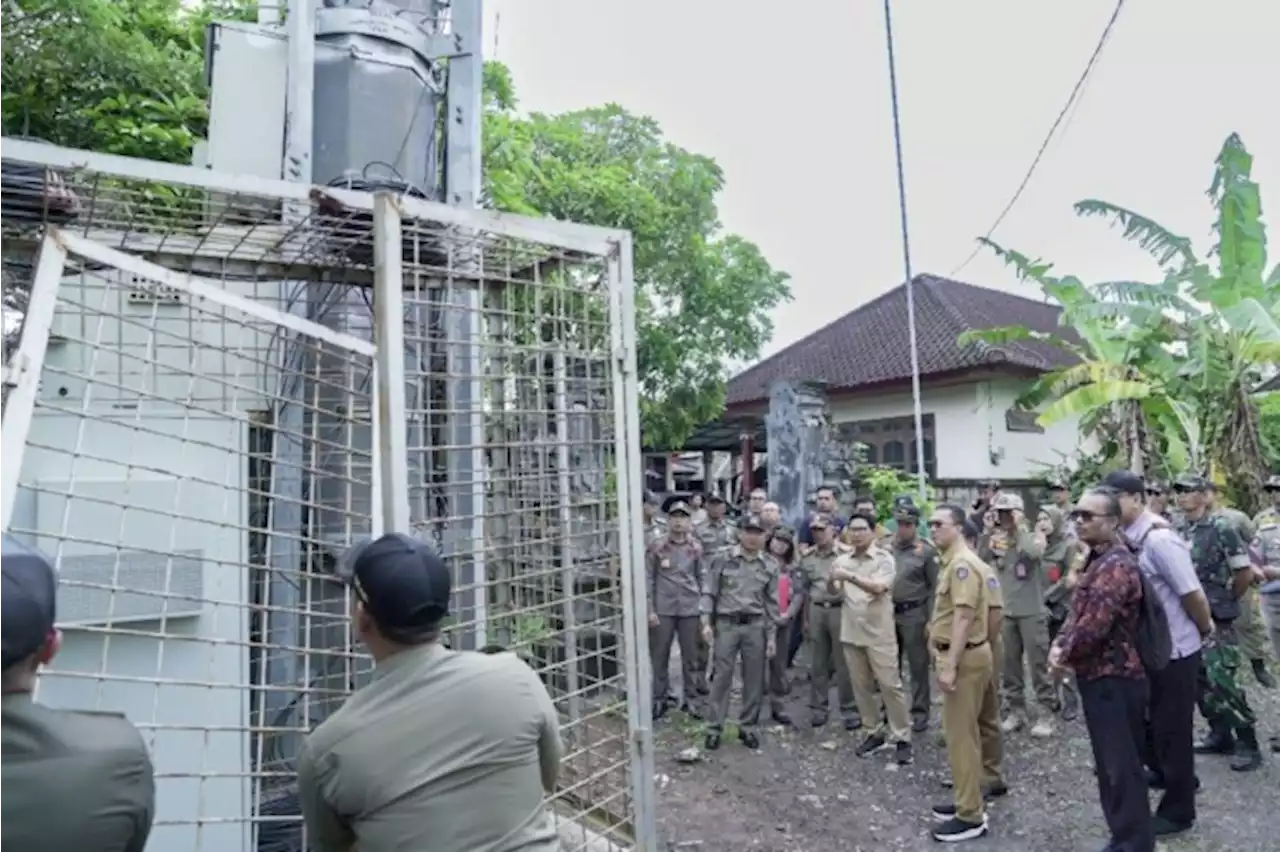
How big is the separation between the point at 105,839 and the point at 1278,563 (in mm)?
7025

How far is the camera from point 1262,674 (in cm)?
778

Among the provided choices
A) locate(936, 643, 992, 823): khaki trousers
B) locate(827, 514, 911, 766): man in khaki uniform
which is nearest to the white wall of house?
locate(827, 514, 911, 766): man in khaki uniform

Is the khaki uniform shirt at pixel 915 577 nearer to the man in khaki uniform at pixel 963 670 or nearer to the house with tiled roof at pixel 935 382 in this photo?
the man in khaki uniform at pixel 963 670

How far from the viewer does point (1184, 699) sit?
5090 mm

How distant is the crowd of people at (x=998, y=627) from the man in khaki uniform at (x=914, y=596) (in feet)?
0.05

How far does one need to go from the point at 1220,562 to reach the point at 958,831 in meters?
2.59

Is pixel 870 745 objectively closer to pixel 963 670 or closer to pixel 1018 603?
pixel 1018 603

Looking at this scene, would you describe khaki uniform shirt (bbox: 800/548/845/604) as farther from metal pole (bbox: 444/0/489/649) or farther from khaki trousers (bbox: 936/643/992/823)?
metal pole (bbox: 444/0/489/649)

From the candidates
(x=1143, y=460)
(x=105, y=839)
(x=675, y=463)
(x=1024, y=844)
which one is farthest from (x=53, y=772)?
(x=675, y=463)

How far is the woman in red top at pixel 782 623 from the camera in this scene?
830cm

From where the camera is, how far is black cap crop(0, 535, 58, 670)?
5.47 feet

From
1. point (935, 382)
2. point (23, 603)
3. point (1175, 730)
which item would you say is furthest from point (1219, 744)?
point (935, 382)

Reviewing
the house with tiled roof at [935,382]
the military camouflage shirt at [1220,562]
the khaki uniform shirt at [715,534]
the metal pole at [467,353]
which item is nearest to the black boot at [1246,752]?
the military camouflage shirt at [1220,562]

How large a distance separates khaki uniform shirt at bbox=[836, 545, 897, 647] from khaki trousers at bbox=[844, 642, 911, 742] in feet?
0.22
